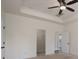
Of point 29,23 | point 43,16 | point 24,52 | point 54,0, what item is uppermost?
point 54,0

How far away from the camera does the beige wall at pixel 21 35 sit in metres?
5.16

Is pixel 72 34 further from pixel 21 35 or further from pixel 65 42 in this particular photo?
pixel 21 35

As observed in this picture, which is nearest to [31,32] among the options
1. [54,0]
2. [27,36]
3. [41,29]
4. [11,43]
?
[27,36]

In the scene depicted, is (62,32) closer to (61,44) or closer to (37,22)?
(61,44)

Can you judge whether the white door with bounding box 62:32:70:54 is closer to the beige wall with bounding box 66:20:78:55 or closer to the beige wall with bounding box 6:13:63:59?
the beige wall with bounding box 66:20:78:55

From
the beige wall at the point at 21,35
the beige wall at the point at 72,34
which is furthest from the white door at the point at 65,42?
the beige wall at the point at 21,35

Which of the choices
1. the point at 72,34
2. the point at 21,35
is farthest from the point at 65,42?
the point at 21,35

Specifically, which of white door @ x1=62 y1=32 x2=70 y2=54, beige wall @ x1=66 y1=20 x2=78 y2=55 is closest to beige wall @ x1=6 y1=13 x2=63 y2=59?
white door @ x1=62 y1=32 x2=70 y2=54

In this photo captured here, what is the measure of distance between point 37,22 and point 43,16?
0.54 metres

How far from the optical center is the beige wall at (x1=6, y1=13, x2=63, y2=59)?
5164 mm

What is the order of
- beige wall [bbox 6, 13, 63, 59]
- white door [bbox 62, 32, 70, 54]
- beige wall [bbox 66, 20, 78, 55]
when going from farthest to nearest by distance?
white door [bbox 62, 32, 70, 54], beige wall [bbox 66, 20, 78, 55], beige wall [bbox 6, 13, 63, 59]

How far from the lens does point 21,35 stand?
18.5ft

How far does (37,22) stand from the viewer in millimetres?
6477

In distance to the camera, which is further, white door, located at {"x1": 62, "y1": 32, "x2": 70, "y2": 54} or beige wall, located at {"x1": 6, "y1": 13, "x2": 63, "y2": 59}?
white door, located at {"x1": 62, "y1": 32, "x2": 70, "y2": 54}
